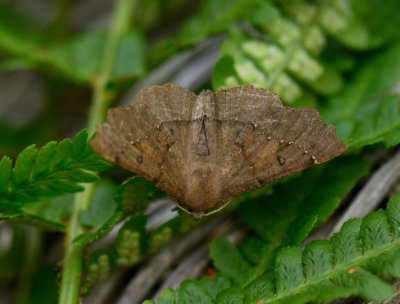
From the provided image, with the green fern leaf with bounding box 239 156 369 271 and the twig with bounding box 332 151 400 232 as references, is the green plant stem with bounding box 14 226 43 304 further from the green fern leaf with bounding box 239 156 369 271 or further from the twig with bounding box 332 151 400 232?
the twig with bounding box 332 151 400 232

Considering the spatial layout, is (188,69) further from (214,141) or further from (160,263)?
(160,263)

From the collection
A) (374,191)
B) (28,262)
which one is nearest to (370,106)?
(374,191)

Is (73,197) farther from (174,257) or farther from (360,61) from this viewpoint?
(360,61)

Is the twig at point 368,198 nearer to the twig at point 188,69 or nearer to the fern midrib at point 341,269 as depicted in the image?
the fern midrib at point 341,269

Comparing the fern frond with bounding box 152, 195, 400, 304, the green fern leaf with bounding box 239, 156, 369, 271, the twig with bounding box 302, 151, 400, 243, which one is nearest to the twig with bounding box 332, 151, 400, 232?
the twig with bounding box 302, 151, 400, 243

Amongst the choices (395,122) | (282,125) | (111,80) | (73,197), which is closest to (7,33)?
(111,80)

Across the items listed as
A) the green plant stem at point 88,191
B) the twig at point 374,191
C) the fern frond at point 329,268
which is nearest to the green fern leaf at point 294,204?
the twig at point 374,191

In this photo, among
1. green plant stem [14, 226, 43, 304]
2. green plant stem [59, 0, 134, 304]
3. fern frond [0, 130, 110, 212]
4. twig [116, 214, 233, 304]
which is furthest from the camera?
green plant stem [14, 226, 43, 304]
